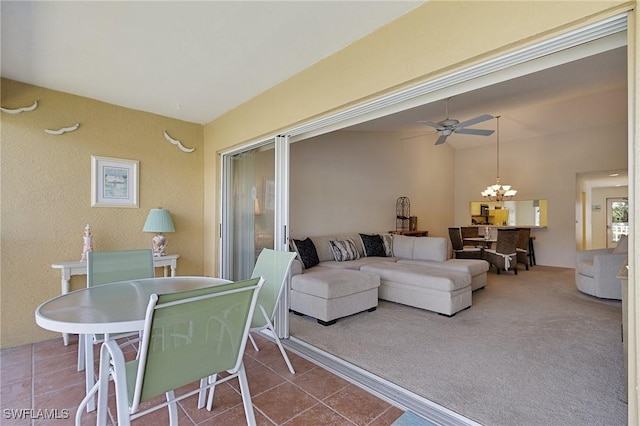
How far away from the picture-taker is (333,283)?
354cm

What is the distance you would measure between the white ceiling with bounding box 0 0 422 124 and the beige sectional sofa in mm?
2261

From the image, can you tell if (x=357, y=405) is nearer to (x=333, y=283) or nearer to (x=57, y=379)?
(x=333, y=283)

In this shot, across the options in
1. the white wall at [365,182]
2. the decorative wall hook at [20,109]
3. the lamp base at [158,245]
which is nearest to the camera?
the decorative wall hook at [20,109]

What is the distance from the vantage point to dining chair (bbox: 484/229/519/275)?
592cm

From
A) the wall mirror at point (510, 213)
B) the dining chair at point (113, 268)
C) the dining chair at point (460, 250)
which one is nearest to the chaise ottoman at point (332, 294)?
the dining chair at point (113, 268)

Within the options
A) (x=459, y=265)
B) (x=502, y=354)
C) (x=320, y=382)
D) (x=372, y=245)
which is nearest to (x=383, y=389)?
(x=320, y=382)

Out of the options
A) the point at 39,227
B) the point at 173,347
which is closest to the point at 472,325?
the point at 173,347

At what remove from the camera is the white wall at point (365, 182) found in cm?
535

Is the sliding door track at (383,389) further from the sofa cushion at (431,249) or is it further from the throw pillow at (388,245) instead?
the throw pillow at (388,245)

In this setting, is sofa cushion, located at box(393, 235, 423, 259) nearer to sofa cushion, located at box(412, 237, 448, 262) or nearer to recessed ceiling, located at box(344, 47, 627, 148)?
sofa cushion, located at box(412, 237, 448, 262)

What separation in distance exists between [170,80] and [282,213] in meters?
1.61

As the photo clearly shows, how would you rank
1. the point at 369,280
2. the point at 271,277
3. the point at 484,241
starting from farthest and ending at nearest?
the point at 484,241 < the point at 369,280 < the point at 271,277

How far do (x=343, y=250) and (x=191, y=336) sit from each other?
399 centimetres
